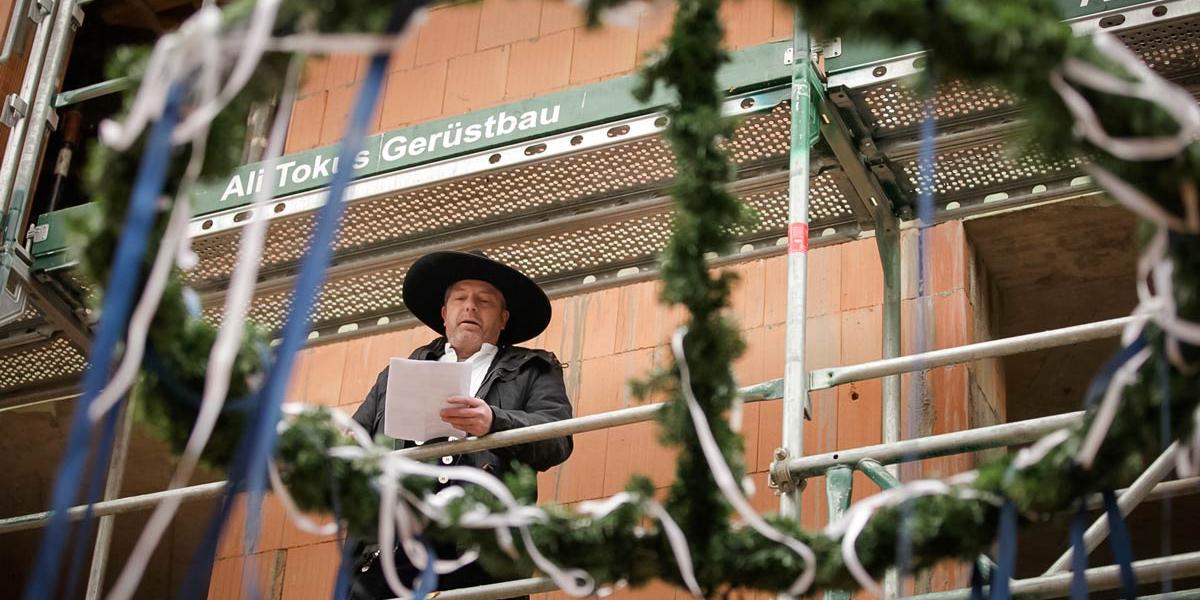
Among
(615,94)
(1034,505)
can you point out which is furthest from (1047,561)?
(1034,505)

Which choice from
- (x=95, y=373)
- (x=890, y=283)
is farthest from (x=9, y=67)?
(x=95, y=373)

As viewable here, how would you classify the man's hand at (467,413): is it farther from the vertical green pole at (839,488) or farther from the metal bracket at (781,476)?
the vertical green pole at (839,488)

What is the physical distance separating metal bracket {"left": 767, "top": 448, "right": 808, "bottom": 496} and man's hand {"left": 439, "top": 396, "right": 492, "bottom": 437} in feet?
2.66

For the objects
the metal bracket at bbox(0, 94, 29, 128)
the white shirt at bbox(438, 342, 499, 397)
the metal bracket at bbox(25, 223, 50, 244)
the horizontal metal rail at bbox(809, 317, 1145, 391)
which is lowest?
the horizontal metal rail at bbox(809, 317, 1145, 391)

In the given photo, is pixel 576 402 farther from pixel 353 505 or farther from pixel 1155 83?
pixel 1155 83

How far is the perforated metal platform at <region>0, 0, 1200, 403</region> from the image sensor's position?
18.8ft

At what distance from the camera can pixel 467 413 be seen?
490 cm

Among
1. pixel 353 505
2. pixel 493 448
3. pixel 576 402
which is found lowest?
pixel 353 505

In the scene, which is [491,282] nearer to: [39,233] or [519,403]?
[519,403]

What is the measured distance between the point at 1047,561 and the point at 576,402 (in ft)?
10.5

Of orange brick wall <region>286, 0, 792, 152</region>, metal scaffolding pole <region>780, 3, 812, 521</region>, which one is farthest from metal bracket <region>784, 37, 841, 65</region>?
orange brick wall <region>286, 0, 792, 152</region>

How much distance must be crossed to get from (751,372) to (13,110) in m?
3.15

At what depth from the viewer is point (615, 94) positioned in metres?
6.10

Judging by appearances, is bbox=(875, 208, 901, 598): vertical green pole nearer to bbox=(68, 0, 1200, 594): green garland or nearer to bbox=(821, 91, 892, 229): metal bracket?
bbox=(821, 91, 892, 229): metal bracket
